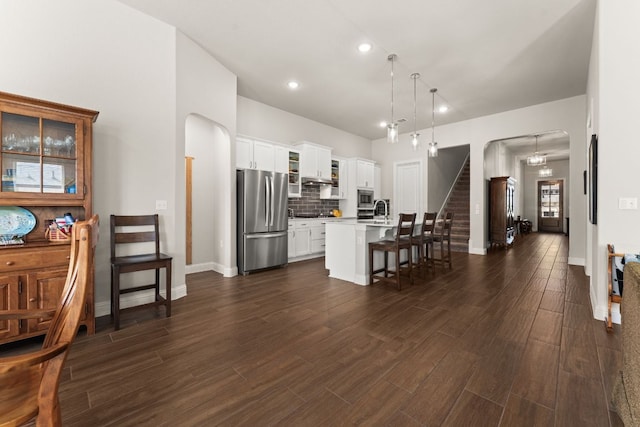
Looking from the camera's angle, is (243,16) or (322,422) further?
(243,16)

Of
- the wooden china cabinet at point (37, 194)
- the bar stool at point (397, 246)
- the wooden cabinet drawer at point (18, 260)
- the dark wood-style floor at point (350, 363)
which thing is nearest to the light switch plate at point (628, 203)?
the dark wood-style floor at point (350, 363)

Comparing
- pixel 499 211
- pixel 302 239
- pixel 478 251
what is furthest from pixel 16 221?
pixel 499 211

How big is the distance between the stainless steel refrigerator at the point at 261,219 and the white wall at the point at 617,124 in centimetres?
426

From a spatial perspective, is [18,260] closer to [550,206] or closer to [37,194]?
[37,194]

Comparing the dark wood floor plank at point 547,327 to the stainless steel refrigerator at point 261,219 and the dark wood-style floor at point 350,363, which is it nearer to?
the dark wood-style floor at point 350,363

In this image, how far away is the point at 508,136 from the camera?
20.2 feet

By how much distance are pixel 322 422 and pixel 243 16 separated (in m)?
3.84

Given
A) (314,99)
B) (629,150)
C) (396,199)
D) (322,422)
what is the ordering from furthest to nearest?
(396,199) → (314,99) → (629,150) → (322,422)

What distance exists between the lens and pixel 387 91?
506cm

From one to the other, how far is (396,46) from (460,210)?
20.5 ft

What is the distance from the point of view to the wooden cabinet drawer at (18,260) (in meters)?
2.13

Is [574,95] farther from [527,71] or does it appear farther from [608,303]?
[608,303]

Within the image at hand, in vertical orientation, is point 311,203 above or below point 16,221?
above

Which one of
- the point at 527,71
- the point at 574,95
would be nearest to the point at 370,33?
the point at 527,71
